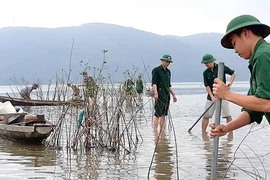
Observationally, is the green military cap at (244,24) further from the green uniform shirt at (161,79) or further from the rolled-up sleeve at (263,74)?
the green uniform shirt at (161,79)

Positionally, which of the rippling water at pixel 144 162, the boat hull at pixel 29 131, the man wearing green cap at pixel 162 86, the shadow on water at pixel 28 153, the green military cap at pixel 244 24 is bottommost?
the shadow on water at pixel 28 153

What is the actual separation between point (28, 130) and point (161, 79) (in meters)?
2.75

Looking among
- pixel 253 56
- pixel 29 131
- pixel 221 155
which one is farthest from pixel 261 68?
pixel 29 131

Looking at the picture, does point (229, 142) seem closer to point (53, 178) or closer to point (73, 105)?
point (73, 105)

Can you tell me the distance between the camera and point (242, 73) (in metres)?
170

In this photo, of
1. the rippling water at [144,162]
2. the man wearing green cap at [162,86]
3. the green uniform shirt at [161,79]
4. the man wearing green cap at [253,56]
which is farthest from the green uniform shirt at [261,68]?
the green uniform shirt at [161,79]

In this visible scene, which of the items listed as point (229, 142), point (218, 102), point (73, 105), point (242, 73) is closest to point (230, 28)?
point (218, 102)

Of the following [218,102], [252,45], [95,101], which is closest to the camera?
[252,45]

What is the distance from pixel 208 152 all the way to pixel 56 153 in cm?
243

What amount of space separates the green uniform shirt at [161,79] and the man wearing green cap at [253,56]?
6.49 m

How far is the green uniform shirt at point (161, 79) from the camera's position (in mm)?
9586

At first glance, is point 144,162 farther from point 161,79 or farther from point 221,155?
Answer: point 161,79

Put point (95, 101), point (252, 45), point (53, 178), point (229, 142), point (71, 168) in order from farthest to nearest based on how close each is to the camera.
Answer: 1. point (229, 142)
2. point (95, 101)
3. point (71, 168)
4. point (53, 178)
5. point (252, 45)

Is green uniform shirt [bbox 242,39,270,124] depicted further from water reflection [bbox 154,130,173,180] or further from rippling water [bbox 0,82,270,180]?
water reflection [bbox 154,130,173,180]
